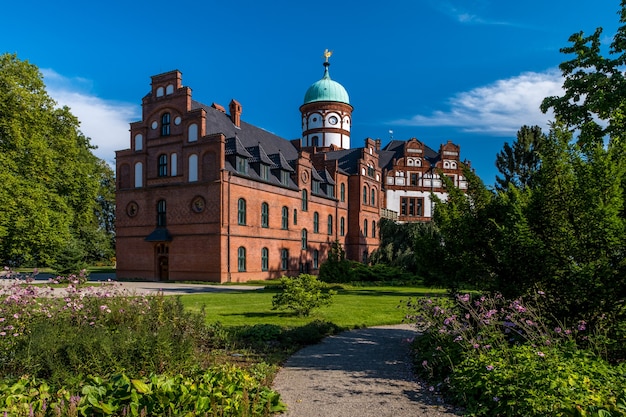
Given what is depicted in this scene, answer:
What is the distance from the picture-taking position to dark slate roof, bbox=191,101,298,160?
32.8 m

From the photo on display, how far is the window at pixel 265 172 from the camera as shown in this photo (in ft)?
109

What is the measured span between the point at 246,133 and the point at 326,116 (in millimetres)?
17705

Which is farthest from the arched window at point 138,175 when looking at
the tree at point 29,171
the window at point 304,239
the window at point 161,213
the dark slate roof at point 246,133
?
the window at point 304,239

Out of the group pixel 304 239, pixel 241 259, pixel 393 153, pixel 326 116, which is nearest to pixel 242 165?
pixel 241 259

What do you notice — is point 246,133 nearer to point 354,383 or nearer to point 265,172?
point 265,172

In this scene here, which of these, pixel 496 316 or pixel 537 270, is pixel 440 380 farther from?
pixel 537 270

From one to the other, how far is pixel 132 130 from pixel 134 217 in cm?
613

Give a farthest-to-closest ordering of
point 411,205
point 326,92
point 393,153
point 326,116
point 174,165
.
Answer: point 393,153, point 326,92, point 326,116, point 411,205, point 174,165

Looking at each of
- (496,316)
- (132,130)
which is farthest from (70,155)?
(496,316)

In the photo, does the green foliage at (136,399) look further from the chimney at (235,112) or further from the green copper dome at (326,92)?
the green copper dome at (326,92)

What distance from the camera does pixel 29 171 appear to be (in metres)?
26.1

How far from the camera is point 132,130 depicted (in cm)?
3319

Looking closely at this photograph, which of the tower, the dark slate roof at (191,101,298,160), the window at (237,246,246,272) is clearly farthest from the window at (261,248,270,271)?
the tower

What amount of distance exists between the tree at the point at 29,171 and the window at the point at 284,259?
1353 centimetres
